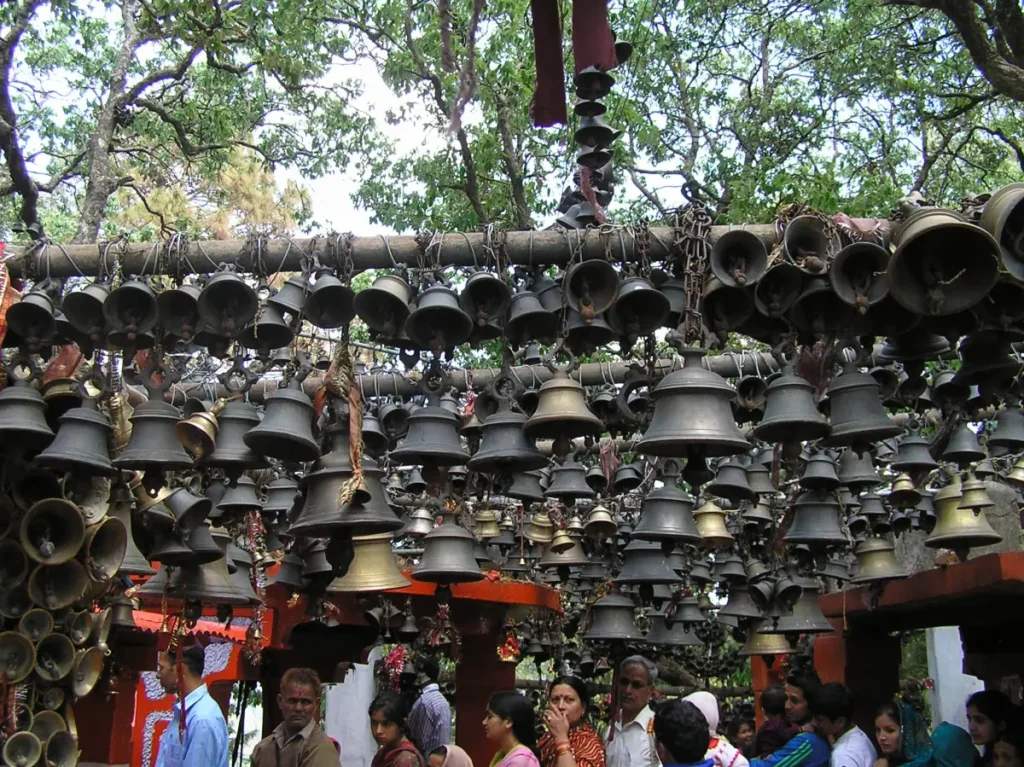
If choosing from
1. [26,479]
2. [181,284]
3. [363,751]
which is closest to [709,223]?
[181,284]

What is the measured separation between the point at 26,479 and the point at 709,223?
3.67 metres

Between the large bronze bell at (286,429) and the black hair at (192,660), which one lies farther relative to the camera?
the black hair at (192,660)

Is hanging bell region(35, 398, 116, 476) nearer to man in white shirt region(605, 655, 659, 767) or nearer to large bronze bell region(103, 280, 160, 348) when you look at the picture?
large bronze bell region(103, 280, 160, 348)

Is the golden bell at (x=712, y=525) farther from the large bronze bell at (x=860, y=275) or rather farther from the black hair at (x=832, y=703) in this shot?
the large bronze bell at (x=860, y=275)

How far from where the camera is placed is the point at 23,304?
5.13m

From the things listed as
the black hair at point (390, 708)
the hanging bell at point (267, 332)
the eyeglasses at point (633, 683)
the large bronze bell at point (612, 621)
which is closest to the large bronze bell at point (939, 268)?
the hanging bell at point (267, 332)

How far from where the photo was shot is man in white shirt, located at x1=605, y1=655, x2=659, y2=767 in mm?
6609

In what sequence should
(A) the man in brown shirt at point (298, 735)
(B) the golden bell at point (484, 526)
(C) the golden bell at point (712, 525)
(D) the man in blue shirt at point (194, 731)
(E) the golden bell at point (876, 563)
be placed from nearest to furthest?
(A) the man in brown shirt at point (298, 735)
(D) the man in blue shirt at point (194, 731)
(C) the golden bell at point (712, 525)
(E) the golden bell at point (876, 563)
(B) the golden bell at point (484, 526)

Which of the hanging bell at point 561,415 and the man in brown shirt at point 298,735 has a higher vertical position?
the hanging bell at point 561,415

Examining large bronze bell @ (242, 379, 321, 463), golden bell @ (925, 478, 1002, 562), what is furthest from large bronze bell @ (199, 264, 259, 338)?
golden bell @ (925, 478, 1002, 562)

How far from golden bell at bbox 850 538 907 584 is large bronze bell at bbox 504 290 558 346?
397 centimetres

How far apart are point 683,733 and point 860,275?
2187mm

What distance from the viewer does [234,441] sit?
217 inches

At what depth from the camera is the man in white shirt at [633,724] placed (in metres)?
6.61
